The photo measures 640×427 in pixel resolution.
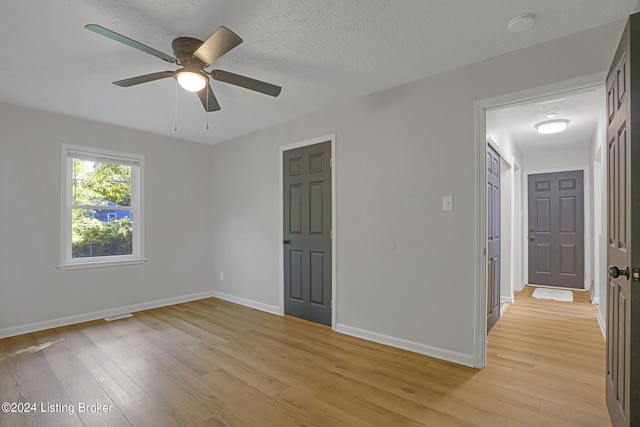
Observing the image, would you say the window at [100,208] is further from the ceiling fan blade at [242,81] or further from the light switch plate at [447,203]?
the light switch plate at [447,203]

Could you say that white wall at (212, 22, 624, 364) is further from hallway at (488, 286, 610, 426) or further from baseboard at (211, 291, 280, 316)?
baseboard at (211, 291, 280, 316)

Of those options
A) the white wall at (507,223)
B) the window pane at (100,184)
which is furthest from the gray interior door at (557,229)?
the window pane at (100,184)

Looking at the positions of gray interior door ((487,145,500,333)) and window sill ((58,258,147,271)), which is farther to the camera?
window sill ((58,258,147,271))

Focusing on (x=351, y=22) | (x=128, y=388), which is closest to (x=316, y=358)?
(x=128, y=388)

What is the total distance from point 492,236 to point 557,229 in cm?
311

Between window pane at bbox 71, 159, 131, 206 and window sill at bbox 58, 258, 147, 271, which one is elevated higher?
window pane at bbox 71, 159, 131, 206

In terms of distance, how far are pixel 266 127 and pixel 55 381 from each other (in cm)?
336

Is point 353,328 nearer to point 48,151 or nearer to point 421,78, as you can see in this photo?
point 421,78

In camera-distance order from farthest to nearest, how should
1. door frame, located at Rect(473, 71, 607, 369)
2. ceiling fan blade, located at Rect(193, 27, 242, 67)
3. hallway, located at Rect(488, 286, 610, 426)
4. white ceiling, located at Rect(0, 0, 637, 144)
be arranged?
door frame, located at Rect(473, 71, 607, 369) → hallway, located at Rect(488, 286, 610, 426) → white ceiling, located at Rect(0, 0, 637, 144) → ceiling fan blade, located at Rect(193, 27, 242, 67)

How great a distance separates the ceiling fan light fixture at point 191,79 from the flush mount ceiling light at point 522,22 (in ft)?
6.76

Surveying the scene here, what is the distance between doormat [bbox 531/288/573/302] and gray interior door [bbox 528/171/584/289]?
41 centimetres

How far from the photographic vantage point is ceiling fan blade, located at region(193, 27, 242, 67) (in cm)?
177

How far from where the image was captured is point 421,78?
2.93 metres

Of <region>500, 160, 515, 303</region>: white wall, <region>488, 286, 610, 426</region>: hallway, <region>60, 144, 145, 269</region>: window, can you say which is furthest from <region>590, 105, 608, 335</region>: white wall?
<region>60, 144, 145, 269</region>: window
